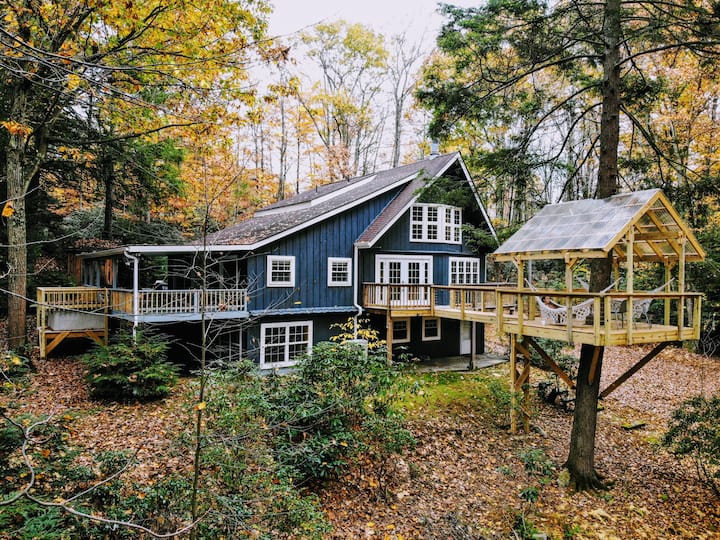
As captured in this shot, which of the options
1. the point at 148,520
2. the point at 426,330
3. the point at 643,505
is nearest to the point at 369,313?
the point at 426,330

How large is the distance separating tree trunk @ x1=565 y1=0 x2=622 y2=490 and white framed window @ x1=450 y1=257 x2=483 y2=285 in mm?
8719

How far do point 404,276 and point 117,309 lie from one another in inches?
392

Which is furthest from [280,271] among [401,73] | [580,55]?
[401,73]

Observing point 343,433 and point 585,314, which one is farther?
point 585,314

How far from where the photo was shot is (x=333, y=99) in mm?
30516

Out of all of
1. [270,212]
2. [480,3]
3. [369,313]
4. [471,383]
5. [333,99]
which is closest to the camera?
[480,3]

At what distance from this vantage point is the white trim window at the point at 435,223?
1664cm

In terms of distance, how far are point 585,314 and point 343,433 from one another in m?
5.36

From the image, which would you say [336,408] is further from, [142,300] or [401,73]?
[401,73]

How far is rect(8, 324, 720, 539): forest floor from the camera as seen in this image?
23.5ft

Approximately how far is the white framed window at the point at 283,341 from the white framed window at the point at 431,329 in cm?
504

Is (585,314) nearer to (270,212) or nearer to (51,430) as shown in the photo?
(51,430)

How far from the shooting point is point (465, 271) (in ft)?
58.9

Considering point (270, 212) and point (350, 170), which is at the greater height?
point (350, 170)
